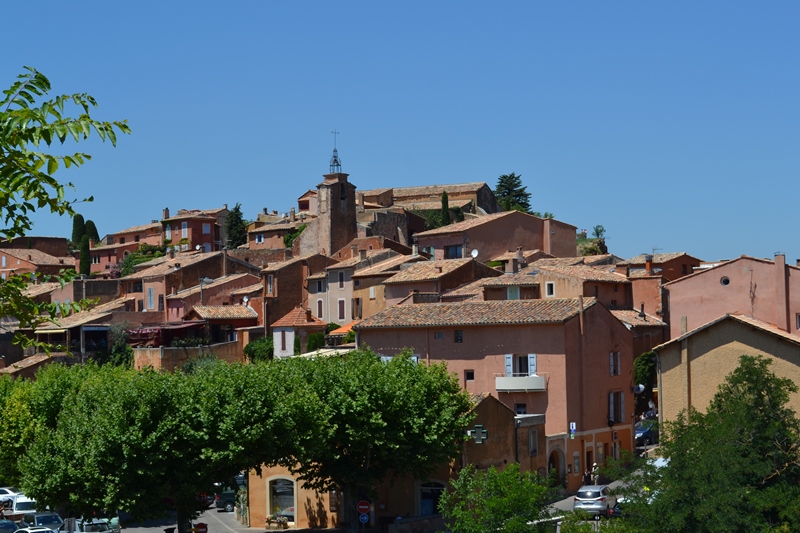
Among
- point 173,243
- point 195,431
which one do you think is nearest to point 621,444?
point 195,431

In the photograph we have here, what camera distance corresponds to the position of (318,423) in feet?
148

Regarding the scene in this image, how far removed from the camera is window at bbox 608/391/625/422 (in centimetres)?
5987

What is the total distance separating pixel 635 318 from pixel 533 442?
58.3ft

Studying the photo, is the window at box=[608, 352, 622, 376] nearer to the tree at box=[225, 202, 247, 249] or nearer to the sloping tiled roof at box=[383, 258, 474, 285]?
the sloping tiled roof at box=[383, 258, 474, 285]

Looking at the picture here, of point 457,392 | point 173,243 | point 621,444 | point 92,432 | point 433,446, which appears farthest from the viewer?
point 173,243

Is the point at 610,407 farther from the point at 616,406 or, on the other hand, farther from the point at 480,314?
the point at 480,314

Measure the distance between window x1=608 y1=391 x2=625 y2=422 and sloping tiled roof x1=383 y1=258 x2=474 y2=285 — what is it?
1747 centimetres

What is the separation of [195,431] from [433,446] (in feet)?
30.4

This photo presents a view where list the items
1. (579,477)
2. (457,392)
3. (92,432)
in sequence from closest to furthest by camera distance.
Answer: (92,432)
(457,392)
(579,477)

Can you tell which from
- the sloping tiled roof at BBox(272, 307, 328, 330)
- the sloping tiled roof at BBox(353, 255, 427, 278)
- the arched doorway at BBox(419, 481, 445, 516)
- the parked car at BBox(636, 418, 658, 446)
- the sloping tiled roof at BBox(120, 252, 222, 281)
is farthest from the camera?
the sloping tiled roof at BBox(120, 252, 222, 281)

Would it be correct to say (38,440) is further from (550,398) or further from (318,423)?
(550,398)

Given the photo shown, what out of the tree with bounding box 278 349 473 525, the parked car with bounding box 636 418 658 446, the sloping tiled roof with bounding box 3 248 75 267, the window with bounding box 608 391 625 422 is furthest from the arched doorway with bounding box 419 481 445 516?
the sloping tiled roof with bounding box 3 248 75 267

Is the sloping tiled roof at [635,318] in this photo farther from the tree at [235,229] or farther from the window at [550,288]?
the tree at [235,229]

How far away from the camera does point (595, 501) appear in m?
47.1
